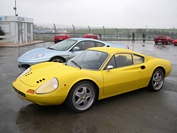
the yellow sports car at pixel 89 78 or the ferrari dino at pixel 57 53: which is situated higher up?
the ferrari dino at pixel 57 53

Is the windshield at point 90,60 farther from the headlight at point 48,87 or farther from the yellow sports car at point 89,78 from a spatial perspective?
the headlight at point 48,87

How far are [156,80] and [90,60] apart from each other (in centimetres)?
204

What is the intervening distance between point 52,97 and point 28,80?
76 cm

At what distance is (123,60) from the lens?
4840 millimetres

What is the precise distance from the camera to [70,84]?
12.4ft

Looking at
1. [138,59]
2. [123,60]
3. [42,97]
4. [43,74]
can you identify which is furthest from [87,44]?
[42,97]

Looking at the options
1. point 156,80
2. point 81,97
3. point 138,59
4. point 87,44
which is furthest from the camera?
point 87,44

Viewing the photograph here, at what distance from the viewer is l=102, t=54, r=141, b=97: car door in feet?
14.1

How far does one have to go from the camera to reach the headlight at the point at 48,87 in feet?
11.9

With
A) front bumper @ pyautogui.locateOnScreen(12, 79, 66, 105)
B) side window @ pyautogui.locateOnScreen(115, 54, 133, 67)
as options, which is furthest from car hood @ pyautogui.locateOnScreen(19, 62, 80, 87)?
side window @ pyautogui.locateOnScreen(115, 54, 133, 67)

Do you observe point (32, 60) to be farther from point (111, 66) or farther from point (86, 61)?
point (111, 66)

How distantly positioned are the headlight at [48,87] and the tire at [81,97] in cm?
35

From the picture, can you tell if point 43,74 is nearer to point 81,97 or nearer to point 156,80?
point 81,97

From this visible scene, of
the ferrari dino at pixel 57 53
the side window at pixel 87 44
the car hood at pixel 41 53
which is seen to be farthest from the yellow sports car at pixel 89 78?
the side window at pixel 87 44
